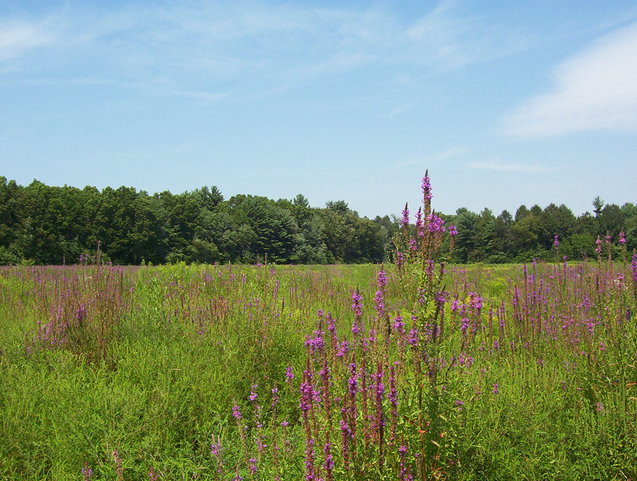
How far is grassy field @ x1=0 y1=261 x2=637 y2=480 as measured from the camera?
261 cm

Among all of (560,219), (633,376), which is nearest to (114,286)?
(633,376)

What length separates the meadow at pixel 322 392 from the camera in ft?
8.56

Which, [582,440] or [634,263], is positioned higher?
[634,263]

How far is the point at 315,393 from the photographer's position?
2.64m

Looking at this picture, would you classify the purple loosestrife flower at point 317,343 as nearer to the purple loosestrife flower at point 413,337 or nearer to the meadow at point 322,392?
the meadow at point 322,392

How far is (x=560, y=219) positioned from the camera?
71.9 metres

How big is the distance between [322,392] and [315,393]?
384mm

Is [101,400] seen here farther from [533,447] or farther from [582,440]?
[582,440]

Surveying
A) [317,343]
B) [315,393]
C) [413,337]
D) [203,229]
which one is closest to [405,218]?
[413,337]

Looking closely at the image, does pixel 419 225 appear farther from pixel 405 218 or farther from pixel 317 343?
pixel 317 343

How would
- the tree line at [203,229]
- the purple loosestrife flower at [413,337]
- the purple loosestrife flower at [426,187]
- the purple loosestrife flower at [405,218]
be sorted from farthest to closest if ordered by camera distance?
the tree line at [203,229], the purple loosestrife flower at [405,218], the purple loosestrife flower at [426,187], the purple loosestrife flower at [413,337]

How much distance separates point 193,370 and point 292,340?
155cm

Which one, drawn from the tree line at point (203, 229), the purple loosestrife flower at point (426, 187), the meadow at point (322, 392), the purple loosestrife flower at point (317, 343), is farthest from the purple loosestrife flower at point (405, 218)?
the tree line at point (203, 229)

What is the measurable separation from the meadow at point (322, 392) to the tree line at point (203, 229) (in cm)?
1659
